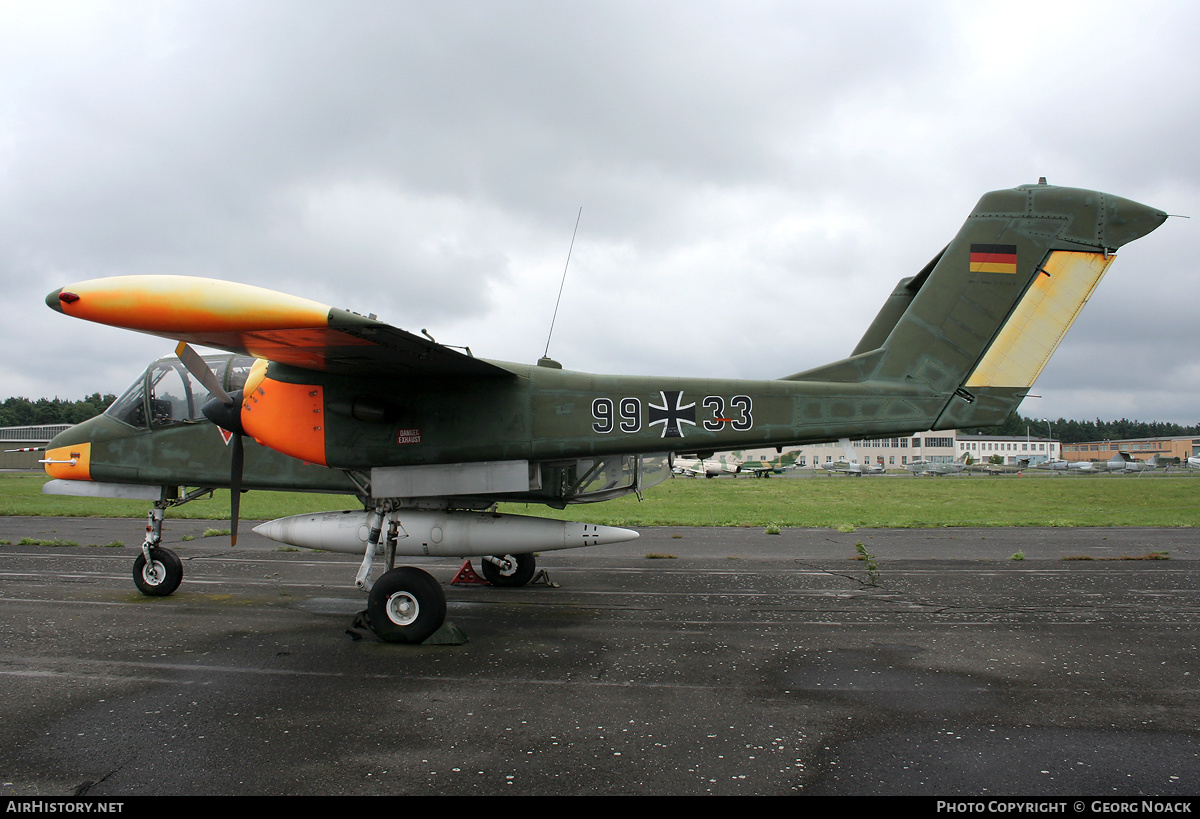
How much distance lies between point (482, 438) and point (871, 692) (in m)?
4.61

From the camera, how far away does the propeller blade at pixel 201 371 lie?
739cm

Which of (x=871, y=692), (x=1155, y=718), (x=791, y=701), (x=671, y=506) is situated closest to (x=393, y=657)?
(x=791, y=701)

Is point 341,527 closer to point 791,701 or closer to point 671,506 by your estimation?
point 791,701

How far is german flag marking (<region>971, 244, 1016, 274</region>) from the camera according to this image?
786cm

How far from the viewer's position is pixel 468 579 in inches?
435

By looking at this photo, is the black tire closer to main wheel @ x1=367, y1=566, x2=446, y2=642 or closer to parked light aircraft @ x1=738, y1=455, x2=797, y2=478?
main wheel @ x1=367, y1=566, x2=446, y2=642

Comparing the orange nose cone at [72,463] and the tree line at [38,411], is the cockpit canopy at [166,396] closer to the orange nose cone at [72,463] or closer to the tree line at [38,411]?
the orange nose cone at [72,463]

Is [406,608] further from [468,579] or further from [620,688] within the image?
[468,579]

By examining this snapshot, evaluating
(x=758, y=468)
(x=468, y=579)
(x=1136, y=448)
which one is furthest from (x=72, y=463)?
(x=1136, y=448)

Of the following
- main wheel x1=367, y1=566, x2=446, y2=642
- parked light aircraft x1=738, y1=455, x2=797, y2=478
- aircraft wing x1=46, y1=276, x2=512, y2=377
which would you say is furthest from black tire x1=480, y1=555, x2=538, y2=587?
parked light aircraft x1=738, y1=455, x2=797, y2=478

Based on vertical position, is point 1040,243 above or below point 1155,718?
above

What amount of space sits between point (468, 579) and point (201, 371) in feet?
16.9

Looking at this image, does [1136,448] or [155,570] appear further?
[1136,448]

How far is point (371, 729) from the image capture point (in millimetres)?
4695
